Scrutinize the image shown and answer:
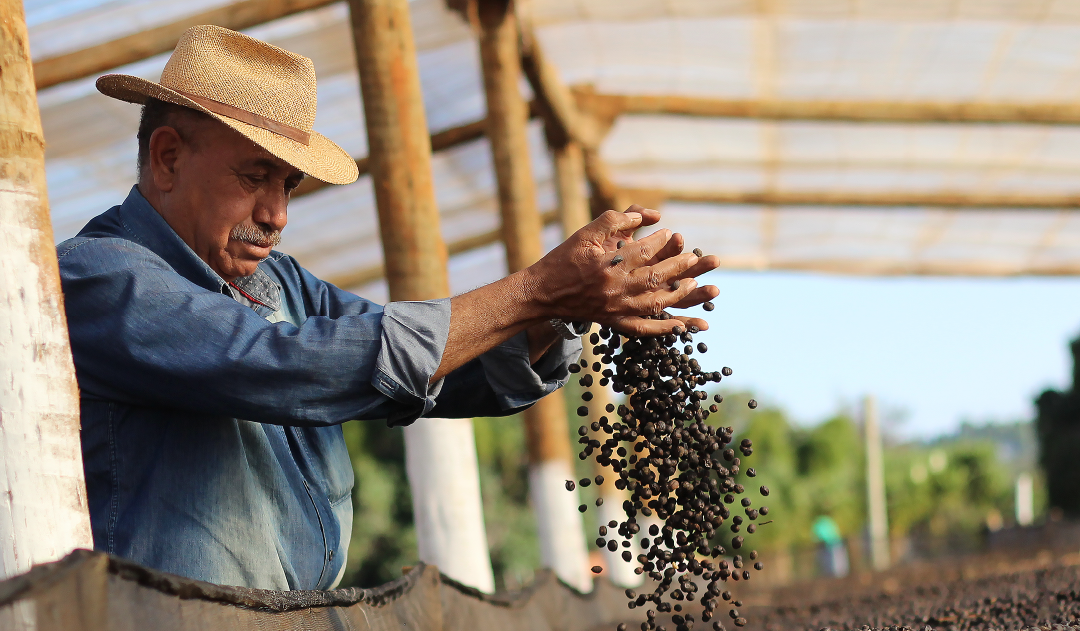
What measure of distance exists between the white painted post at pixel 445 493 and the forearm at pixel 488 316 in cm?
268

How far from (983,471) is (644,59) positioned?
22967 mm

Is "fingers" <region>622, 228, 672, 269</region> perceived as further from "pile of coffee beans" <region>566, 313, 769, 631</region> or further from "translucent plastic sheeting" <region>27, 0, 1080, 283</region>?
"translucent plastic sheeting" <region>27, 0, 1080, 283</region>

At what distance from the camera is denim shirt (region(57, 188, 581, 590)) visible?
1741 millimetres

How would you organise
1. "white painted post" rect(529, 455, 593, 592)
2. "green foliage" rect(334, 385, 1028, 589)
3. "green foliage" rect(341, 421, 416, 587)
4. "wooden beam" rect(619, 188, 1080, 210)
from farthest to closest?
1. "green foliage" rect(334, 385, 1028, 589)
2. "green foliage" rect(341, 421, 416, 587)
3. "wooden beam" rect(619, 188, 1080, 210)
4. "white painted post" rect(529, 455, 593, 592)

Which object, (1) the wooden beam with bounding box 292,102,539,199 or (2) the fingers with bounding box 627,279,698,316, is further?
(1) the wooden beam with bounding box 292,102,539,199

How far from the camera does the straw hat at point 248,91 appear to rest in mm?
1973

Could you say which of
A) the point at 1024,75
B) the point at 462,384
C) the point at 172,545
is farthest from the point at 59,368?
the point at 1024,75

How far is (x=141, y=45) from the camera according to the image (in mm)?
7125

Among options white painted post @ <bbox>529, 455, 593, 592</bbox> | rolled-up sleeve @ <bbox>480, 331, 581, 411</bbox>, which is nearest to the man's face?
rolled-up sleeve @ <bbox>480, 331, 581, 411</bbox>

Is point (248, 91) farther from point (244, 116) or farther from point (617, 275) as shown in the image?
point (617, 275)

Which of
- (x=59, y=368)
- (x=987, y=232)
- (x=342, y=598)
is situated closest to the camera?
(x=59, y=368)

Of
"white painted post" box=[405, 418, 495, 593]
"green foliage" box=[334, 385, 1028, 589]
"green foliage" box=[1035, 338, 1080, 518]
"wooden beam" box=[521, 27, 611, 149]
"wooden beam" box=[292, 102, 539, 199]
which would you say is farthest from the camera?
"green foliage" box=[334, 385, 1028, 589]

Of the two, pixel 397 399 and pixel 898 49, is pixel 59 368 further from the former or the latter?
pixel 898 49

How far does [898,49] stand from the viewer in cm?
999
